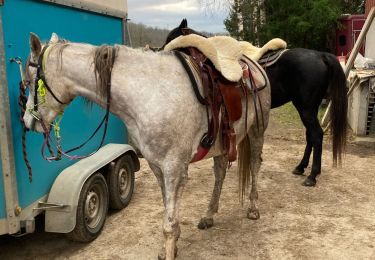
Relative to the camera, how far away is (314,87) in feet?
15.3

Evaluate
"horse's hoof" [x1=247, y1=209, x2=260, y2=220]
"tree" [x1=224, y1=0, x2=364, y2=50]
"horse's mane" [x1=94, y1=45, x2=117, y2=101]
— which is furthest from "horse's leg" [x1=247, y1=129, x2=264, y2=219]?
"tree" [x1=224, y1=0, x2=364, y2=50]

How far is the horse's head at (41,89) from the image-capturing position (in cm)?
233

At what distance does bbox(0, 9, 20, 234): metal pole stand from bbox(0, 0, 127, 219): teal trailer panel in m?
0.04

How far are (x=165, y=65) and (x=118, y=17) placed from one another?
2027 millimetres

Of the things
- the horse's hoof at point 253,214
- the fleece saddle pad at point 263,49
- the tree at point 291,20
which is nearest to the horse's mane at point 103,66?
the horse's hoof at point 253,214

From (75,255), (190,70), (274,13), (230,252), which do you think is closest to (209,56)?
(190,70)

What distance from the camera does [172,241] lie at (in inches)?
103

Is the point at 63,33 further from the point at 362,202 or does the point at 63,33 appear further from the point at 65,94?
the point at 362,202

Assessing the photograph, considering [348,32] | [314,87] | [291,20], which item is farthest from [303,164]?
[348,32]

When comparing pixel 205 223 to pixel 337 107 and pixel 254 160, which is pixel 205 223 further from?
pixel 337 107

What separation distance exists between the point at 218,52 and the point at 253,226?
1.63 meters

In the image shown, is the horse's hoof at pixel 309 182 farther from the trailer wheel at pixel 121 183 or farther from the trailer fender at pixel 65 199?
the trailer fender at pixel 65 199

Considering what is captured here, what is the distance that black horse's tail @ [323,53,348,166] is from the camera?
4.57 metres

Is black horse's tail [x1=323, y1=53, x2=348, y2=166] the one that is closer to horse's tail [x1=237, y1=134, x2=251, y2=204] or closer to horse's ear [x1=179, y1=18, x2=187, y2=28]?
horse's tail [x1=237, y1=134, x2=251, y2=204]
